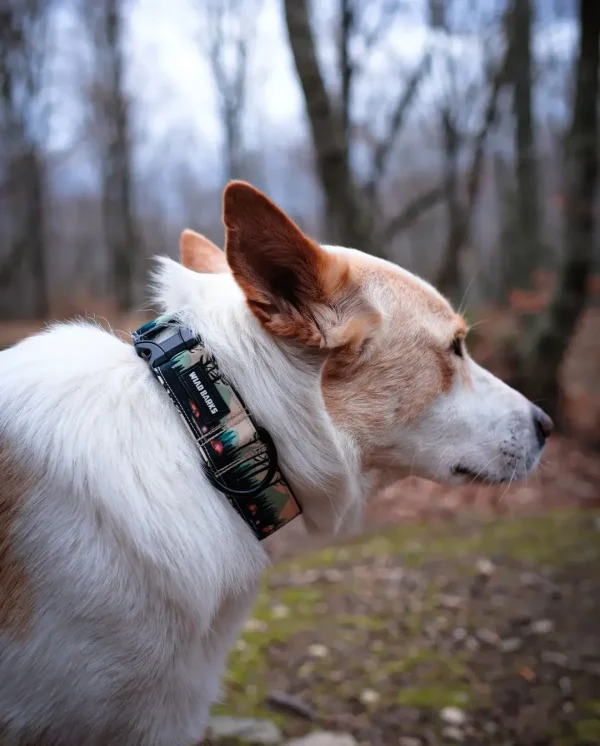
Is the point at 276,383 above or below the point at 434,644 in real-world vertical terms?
above

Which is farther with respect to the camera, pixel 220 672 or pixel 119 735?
pixel 220 672

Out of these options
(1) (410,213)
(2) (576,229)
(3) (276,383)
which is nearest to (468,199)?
(1) (410,213)

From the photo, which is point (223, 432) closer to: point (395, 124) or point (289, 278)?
point (289, 278)

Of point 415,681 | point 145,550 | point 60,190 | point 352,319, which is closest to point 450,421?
point 352,319

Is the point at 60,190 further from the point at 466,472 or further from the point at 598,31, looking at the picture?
the point at 466,472

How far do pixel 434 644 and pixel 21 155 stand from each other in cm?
1704

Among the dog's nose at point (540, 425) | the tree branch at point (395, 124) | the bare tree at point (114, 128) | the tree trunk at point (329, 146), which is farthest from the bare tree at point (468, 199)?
the bare tree at point (114, 128)

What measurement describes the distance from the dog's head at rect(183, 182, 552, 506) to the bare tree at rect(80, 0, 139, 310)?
50.8ft

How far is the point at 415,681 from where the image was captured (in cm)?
312

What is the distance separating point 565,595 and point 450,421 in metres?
2.41

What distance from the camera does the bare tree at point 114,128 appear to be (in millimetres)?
16172

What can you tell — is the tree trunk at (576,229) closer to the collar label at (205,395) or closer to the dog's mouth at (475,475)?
the dog's mouth at (475,475)

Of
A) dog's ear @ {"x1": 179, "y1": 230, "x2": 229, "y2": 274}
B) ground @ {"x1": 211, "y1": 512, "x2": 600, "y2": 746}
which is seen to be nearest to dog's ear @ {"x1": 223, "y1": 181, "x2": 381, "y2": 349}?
dog's ear @ {"x1": 179, "y1": 230, "x2": 229, "y2": 274}

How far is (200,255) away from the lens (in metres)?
2.33
